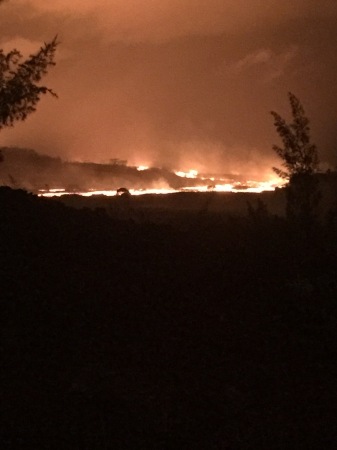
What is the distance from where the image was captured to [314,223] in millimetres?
14281

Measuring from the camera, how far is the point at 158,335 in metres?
8.79

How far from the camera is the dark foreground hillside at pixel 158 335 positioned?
273 inches

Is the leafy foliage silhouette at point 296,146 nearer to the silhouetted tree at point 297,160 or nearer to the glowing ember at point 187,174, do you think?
the silhouetted tree at point 297,160

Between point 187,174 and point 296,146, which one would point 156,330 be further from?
point 187,174

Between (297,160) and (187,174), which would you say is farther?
(187,174)

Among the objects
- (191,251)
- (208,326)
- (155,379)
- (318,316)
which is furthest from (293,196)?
(155,379)

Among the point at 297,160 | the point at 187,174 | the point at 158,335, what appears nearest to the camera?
the point at 158,335

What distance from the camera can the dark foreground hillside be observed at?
692cm

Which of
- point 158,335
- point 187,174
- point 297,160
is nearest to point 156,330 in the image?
point 158,335

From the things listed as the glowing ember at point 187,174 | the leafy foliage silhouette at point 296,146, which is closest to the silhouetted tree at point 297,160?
the leafy foliage silhouette at point 296,146

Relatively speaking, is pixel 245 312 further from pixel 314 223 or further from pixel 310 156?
pixel 310 156

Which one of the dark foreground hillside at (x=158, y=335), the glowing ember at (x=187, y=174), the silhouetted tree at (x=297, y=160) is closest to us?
the dark foreground hillside at (x=158, y=335)

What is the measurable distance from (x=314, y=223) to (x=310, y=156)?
180 centimetres

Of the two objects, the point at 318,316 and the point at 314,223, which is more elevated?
the point at 314,223
